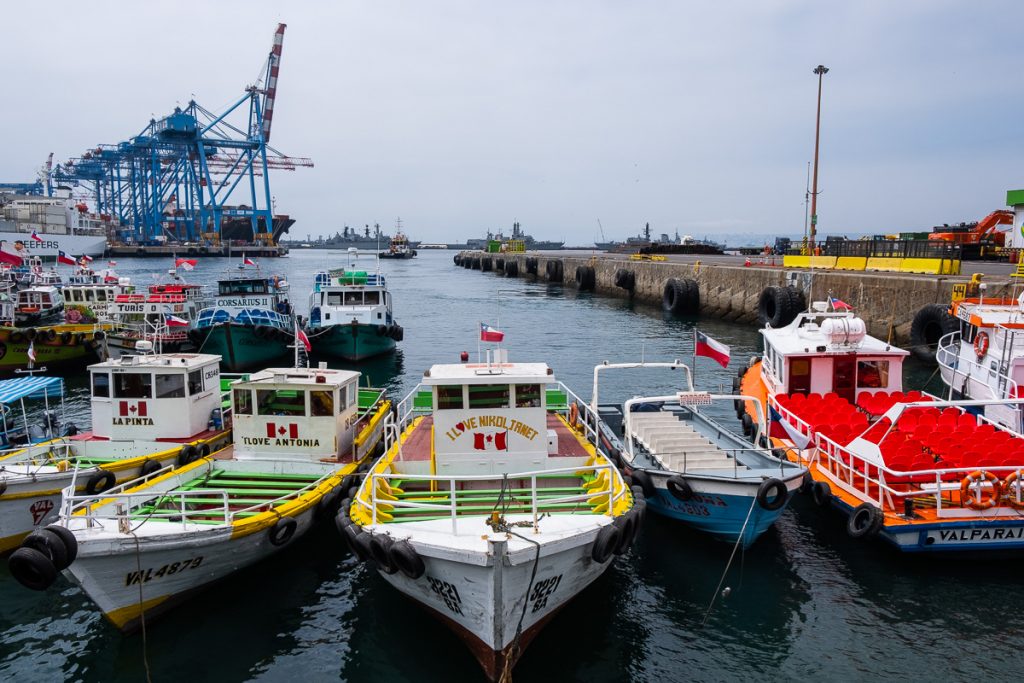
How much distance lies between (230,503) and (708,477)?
779cm

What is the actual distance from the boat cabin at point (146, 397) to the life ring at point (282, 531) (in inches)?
204

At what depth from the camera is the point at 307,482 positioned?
12.9 m

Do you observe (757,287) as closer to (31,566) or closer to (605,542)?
(605,542)

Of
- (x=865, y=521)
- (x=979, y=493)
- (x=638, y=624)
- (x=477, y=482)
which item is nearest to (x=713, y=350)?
(x=865, y=521)

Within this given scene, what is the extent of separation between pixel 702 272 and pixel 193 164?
119 meters

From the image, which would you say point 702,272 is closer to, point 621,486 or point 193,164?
point 621,486

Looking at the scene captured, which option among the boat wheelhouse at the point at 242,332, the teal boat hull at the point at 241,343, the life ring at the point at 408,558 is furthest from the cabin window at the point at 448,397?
the teal boat hull at the point at 241,343

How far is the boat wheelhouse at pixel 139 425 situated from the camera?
13.4m

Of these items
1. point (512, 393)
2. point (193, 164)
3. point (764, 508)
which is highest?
point (193, 164)

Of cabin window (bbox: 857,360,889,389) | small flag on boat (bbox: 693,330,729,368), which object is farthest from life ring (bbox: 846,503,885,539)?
cabin window (bbox: 857,360,889,389)

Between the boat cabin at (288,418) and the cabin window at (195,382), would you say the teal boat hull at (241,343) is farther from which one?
the boat cabin at (288,418)

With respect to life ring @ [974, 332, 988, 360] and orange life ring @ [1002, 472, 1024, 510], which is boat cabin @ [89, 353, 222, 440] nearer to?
orange life ring @ [1002, 472, 1024, 510]

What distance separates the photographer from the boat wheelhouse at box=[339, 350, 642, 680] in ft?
28.1

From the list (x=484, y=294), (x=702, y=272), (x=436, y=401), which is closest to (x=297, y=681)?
(x=436, y=401)
